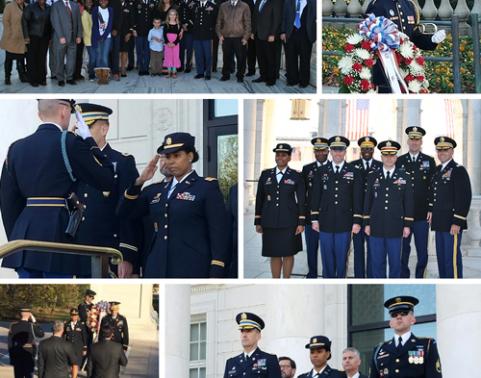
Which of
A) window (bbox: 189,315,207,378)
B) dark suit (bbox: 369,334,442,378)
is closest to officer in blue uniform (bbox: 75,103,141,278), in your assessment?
dark suit (bbox: 369,334,442,378)

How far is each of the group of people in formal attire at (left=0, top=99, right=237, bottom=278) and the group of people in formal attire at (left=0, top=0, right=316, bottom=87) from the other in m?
3.66

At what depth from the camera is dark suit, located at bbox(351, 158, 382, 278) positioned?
56.9 ft

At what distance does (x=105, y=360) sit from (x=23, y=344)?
88cm

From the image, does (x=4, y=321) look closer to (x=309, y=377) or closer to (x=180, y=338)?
(x=180, y=338)

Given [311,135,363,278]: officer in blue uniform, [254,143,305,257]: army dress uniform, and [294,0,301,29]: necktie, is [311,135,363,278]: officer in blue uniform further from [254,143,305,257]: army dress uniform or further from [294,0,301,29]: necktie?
[294,0,301,29]: necktie

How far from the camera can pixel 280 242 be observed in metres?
17.5

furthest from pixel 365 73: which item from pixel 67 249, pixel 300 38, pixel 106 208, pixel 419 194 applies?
pixel 67 249

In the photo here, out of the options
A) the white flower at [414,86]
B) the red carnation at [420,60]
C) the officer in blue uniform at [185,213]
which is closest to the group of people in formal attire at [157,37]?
the white flower at [414,86]

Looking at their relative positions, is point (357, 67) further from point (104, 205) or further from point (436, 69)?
Result: point (436, 69)

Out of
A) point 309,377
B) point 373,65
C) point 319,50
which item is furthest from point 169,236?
point 319,50

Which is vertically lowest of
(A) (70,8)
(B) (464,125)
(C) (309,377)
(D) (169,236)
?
(C) (309,377)

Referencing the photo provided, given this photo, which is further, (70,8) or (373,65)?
(70,8)

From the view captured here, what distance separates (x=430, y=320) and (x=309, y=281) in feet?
4.59

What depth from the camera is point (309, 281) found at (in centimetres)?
1848
